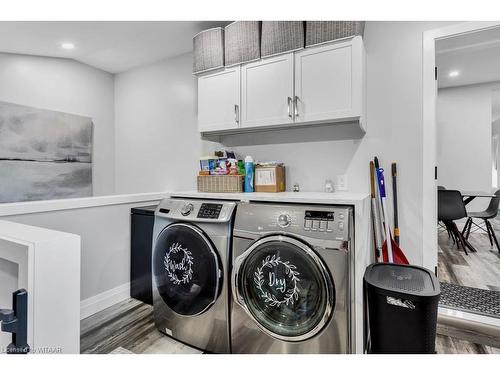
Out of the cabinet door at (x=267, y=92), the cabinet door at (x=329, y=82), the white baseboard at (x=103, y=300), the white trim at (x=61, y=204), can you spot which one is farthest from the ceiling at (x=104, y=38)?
the white baseboard at (x=103, y=300)

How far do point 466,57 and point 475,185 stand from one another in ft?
7.62

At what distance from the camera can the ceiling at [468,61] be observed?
2.02 metres

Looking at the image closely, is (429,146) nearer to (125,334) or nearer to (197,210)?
(197,210)

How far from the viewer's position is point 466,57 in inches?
134

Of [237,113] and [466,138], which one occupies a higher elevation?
[466,138]

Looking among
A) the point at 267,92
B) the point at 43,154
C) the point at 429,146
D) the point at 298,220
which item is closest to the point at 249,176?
the point at 267,92

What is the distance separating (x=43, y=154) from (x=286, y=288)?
286 cm

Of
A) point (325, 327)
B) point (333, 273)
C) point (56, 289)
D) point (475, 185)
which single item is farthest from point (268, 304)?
point (475, 185)

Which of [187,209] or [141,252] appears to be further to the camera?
[141,252]

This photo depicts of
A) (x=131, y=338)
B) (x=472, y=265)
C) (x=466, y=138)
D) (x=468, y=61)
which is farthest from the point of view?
(x=466, y=138)

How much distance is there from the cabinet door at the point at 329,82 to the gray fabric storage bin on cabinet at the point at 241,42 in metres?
0.35

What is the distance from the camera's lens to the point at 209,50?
7.45 feet
